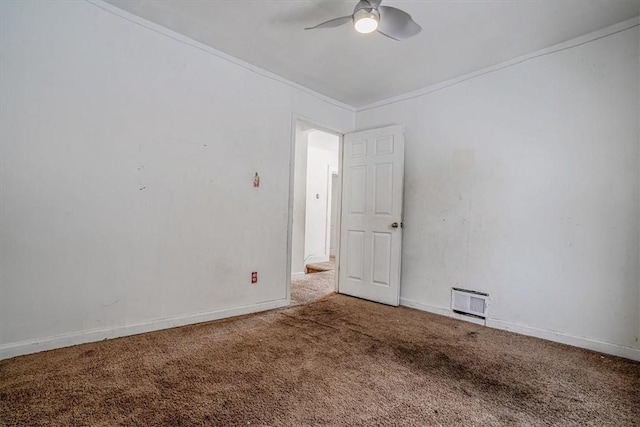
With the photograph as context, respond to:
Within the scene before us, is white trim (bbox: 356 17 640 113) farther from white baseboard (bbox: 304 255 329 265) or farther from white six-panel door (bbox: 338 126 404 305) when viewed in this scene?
white baseboard (bbox: 304 255 329 265)

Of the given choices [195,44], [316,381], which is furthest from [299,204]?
[316,381]

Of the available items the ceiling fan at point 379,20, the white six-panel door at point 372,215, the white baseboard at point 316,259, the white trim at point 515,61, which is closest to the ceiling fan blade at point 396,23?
the ceiling fan at point 379,20

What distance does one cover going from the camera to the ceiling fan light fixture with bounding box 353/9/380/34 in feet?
6.57

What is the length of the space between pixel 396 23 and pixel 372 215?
2.18 metres

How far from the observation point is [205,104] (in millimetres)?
2863

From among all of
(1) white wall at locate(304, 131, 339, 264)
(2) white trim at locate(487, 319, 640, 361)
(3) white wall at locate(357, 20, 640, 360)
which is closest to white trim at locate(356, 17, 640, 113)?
(3) white wall at locate(357, 20, 640, 360)

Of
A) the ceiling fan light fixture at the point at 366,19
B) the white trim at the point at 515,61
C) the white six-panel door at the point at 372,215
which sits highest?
the white trim at the point at 515,61

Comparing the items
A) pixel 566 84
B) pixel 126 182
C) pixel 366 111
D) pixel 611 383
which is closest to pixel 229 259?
pixel 126 182

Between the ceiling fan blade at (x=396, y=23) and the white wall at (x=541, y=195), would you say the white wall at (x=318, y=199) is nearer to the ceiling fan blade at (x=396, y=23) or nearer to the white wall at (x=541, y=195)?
the white wall at (x=541, y=195)

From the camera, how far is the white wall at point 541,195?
236 cm

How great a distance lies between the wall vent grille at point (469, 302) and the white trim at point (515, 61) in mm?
2211

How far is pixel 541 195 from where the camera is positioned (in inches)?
107

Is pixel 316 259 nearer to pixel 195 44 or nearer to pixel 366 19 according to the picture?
pixel 195 44

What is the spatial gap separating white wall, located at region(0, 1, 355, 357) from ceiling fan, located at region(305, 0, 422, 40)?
4.40ft
